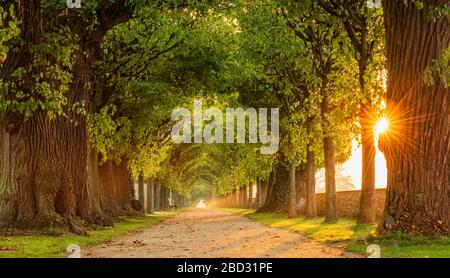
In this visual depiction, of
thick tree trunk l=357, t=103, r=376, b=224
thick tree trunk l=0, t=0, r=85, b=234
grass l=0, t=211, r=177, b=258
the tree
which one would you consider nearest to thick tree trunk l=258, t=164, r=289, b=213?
thick tree trunk l=357, t=103, r=376, b=224

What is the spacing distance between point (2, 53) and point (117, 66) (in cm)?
1680

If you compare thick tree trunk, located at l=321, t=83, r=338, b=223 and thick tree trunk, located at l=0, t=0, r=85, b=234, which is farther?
thick tree trunk, located at l=321, t=83, r=338, b=223

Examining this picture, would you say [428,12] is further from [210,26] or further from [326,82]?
[210,26]

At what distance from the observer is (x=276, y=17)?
2681 centimetres

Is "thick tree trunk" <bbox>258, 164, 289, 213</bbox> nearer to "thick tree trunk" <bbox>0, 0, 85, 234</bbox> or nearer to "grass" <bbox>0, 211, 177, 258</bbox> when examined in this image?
"grass" <bbox>0, 211, 177, 258</bbox>

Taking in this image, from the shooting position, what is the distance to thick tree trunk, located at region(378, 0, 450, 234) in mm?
14320

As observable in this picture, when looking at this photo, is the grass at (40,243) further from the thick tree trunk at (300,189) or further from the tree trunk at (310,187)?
the thick tree trunk at (300,189)
